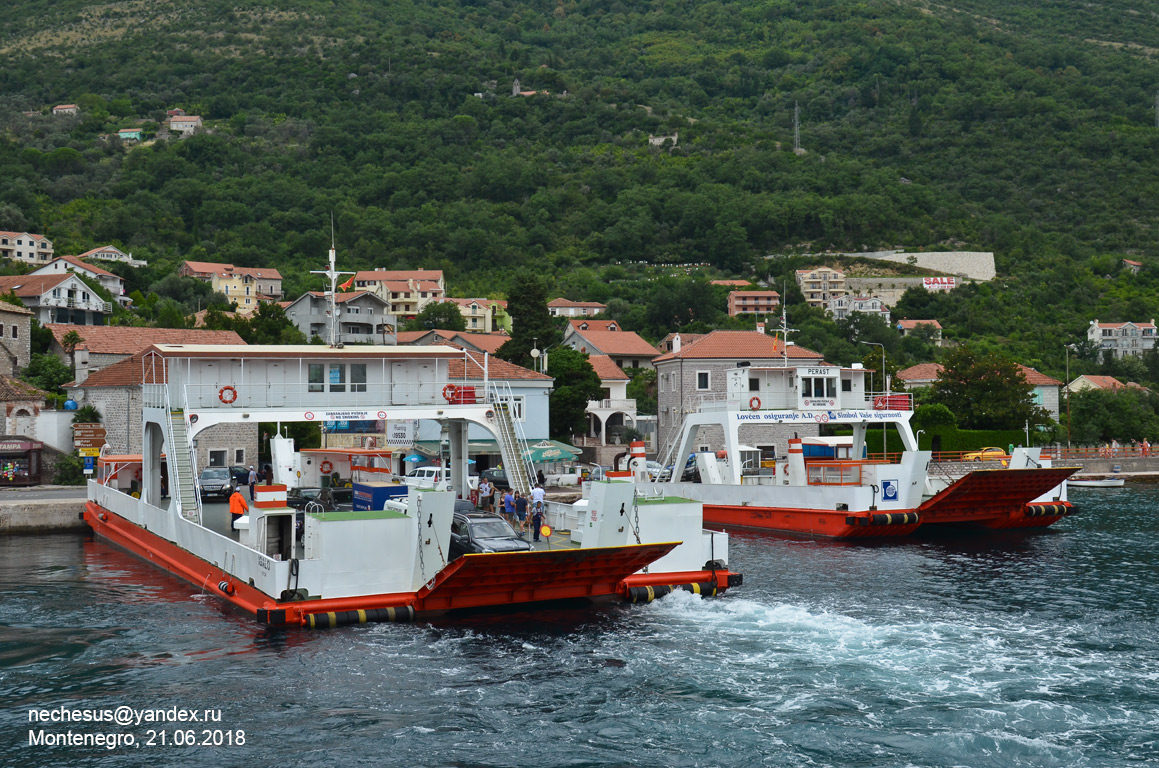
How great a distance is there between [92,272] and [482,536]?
8506cm

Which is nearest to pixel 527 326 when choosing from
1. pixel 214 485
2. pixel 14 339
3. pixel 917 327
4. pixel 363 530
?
pixel 14 339

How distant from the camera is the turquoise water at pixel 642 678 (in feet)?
44.3

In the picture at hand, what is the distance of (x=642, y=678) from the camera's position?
1639 cm

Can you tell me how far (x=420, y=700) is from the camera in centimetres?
1531

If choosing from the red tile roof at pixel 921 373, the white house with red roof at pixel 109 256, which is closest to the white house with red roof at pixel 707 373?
the red tile roof at pixel 921 373

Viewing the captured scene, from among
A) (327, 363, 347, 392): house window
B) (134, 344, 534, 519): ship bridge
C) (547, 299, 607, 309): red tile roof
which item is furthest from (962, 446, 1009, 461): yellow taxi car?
(547, 299, 607, 309): red tile roof

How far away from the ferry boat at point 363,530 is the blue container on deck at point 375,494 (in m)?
0.47

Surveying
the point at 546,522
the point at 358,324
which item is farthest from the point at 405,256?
the point at 546,522

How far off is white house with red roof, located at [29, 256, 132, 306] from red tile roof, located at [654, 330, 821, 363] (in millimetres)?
59891

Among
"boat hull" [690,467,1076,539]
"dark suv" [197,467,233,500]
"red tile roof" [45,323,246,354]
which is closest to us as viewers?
"boat hull" [690,467,1076,539]

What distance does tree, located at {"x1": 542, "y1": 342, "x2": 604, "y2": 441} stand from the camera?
187ft

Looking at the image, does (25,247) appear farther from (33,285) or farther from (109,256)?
(33,285)

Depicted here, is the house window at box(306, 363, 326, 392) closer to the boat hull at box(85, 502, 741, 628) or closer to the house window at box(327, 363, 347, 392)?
the house window at box(327, 363, 347, 392)

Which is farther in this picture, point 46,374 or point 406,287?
point 406,287
